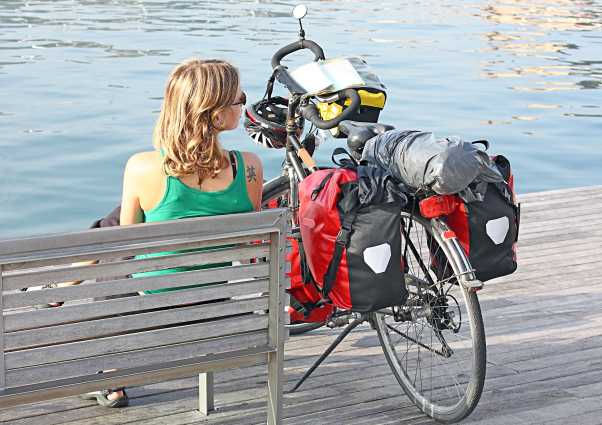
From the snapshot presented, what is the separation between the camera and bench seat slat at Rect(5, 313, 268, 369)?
2844mm

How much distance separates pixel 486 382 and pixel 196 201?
1.44m

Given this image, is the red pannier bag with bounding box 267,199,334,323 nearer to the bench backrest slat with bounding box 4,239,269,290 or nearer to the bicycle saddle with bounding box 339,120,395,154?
the bicycle saddle with bounding box 339,120,395,154

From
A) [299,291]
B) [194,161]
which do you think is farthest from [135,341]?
[299,291]

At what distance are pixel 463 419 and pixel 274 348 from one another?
2.92ft

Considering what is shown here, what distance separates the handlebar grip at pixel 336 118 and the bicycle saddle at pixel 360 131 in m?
0.04

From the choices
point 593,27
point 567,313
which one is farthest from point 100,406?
point 593,27

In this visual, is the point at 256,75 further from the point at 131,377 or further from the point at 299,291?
the point at 131,377

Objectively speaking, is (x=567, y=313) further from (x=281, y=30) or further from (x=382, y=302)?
(x=281, y=30)

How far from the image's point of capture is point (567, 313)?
16.4ft

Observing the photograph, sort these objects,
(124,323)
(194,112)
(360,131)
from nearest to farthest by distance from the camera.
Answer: (124,323) → (194,112) → (360,131)

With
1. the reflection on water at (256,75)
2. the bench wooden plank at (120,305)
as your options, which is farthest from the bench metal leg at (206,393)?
the reflection on water at (256,75)

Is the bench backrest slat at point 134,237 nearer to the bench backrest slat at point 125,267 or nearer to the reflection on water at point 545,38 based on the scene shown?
the bench backrest slat at point 125,267

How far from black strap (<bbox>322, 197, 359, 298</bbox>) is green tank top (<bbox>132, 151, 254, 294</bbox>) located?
1.01 ft

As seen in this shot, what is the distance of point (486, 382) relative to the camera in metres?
4.15
